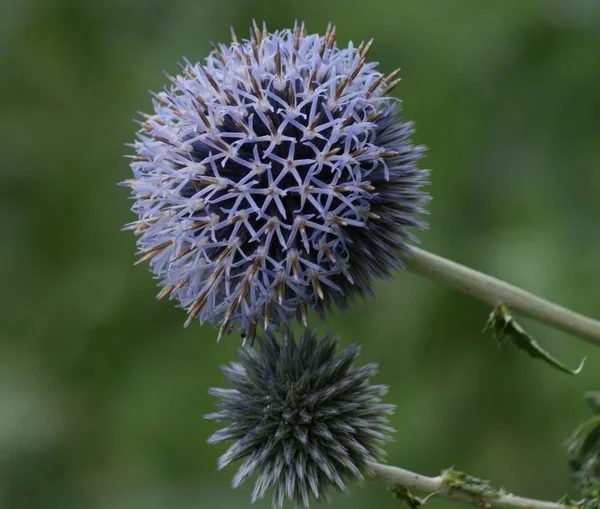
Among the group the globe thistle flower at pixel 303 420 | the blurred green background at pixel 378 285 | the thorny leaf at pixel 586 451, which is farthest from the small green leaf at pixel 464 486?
the blurred green background at pixel 378 285

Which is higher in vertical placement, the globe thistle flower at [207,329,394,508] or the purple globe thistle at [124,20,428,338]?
the purple globe thistle at [124,20,428,338]

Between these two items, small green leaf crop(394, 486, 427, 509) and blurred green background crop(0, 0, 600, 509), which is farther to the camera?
blurred green background crop(0, 0, 600, 509)

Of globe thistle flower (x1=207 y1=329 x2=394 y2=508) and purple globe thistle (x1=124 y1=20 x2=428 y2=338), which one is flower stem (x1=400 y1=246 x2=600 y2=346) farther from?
globe thistle flower (x1=207 y1=329 x2=394 y2=508)

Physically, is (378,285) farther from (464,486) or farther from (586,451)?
(464,486)

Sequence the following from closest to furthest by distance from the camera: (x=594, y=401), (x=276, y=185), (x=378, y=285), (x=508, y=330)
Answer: (x=276, y=185) < (x=508, y=330) < (x=594, y=401) < (x=378, y=285)

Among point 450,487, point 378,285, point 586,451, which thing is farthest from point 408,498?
point 378,285

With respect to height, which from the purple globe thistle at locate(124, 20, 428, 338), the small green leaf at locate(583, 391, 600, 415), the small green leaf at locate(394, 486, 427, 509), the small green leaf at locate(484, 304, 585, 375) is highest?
the purple globe thistle at locate(124, 20, 428, 338)

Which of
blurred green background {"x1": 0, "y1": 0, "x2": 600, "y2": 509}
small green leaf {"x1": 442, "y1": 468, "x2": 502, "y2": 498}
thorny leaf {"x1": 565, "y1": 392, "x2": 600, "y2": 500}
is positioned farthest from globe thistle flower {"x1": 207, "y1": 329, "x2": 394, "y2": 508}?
blurred green background {"x1": 0, "y1": 0, "x2": 600, "y2": 509}

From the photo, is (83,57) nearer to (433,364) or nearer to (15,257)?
Result: (15,257)
